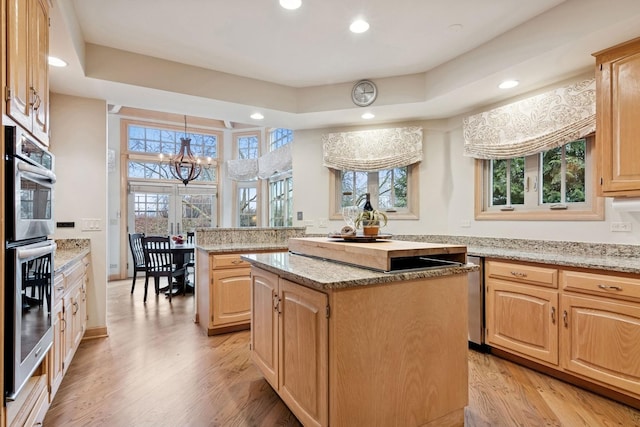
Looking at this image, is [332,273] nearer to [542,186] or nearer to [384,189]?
[542,186]

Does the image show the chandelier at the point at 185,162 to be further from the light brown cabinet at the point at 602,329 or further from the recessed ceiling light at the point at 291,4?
the light brown cabinet at the point at 602,329

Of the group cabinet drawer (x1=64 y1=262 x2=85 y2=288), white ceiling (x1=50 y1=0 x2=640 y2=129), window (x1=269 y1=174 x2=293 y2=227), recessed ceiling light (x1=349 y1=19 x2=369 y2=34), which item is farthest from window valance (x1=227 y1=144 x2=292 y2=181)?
cabinet drawer (x1=64 y1=262 x2=85 y2=288)

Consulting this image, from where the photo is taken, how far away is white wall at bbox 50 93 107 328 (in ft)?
10.4

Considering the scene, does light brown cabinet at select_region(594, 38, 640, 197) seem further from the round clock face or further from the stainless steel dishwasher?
the round clock face

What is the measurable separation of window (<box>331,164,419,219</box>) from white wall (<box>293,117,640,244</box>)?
92 millimetres

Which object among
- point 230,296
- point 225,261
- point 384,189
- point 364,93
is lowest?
point 230,296

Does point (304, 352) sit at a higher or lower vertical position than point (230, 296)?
higher

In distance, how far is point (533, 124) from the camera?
2.98 metres

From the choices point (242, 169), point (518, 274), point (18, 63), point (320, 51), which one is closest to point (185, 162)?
point (242, 169)

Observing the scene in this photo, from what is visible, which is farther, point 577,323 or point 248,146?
point 248,146

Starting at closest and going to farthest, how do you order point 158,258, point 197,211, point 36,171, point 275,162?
point 36,171, point 158,258, point 275,162, point 197,211

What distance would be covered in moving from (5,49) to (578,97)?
11.5ft

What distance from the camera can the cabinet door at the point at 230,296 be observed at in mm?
3352

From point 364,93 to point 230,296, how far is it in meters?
2.55
